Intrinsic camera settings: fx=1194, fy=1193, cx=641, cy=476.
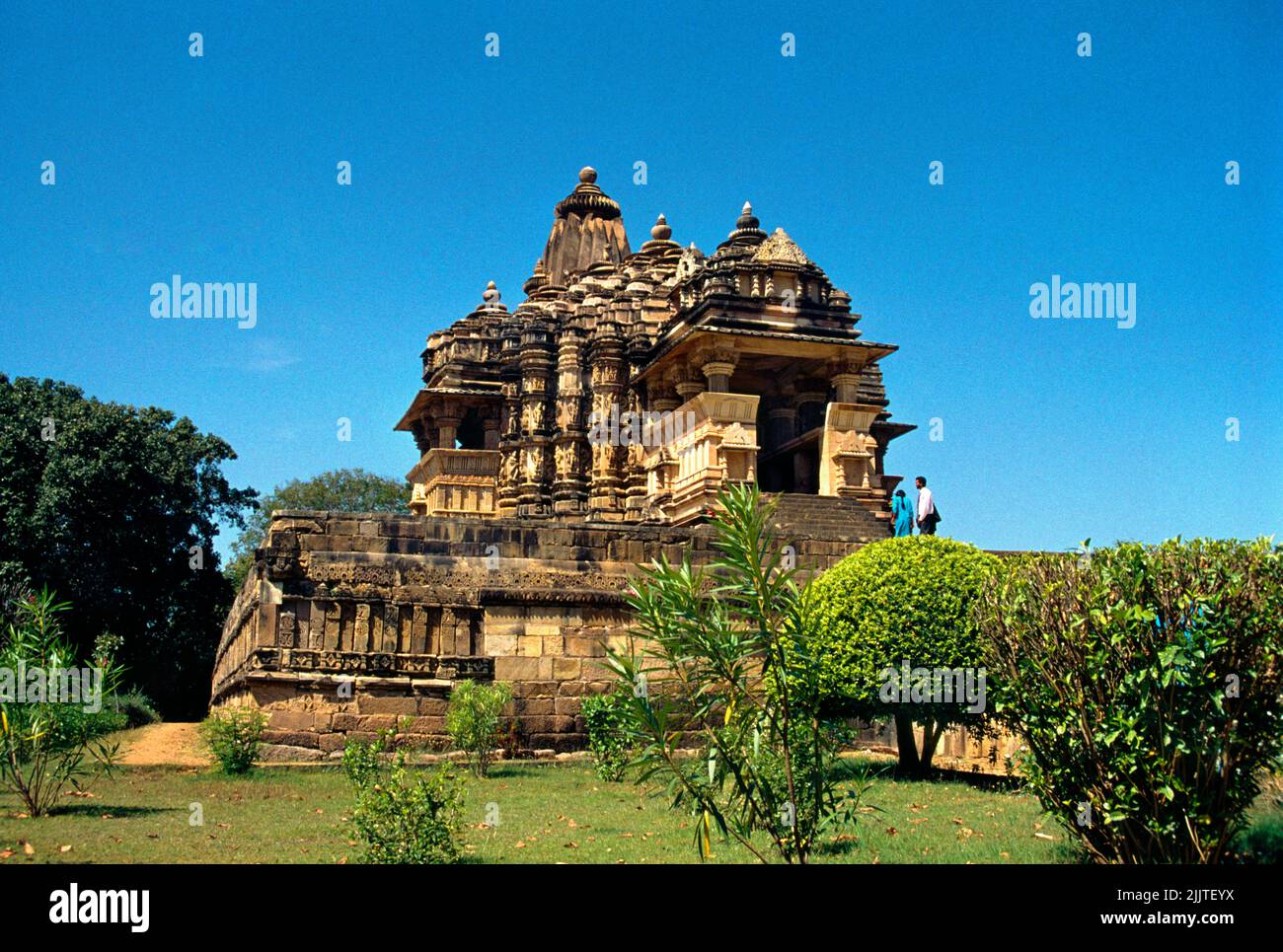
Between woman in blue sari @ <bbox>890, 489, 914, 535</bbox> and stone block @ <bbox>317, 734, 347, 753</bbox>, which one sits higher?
woman in blue sari @ <bbox>890, 489, 914, 535</bbox>

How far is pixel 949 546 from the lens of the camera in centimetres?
1286

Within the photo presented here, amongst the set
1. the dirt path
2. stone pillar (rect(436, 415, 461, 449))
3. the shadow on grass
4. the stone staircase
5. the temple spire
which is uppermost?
the temple spire

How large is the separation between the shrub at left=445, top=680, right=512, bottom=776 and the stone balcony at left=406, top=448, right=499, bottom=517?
54.3 feet

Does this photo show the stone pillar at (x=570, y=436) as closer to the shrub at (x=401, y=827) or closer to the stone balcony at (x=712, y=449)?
the stone balcony at (x=712, y=449)

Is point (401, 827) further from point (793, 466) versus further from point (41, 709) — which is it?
point (793, 466)

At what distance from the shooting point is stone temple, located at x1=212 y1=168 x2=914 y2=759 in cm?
1500

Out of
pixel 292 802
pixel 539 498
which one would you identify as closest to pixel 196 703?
pixel 539 498

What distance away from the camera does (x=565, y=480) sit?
93.6ft

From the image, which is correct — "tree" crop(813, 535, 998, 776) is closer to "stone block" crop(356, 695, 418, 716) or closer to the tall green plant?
the tall green plant

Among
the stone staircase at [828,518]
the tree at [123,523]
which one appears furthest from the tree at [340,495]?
the stone staircase at [828,518]

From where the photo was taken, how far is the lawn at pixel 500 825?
8.48 m

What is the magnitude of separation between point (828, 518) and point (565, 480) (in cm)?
930

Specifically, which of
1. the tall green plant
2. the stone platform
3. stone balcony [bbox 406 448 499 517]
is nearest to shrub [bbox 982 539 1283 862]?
the tall green plant

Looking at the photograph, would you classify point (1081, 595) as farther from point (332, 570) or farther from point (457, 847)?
point (332, 570)
